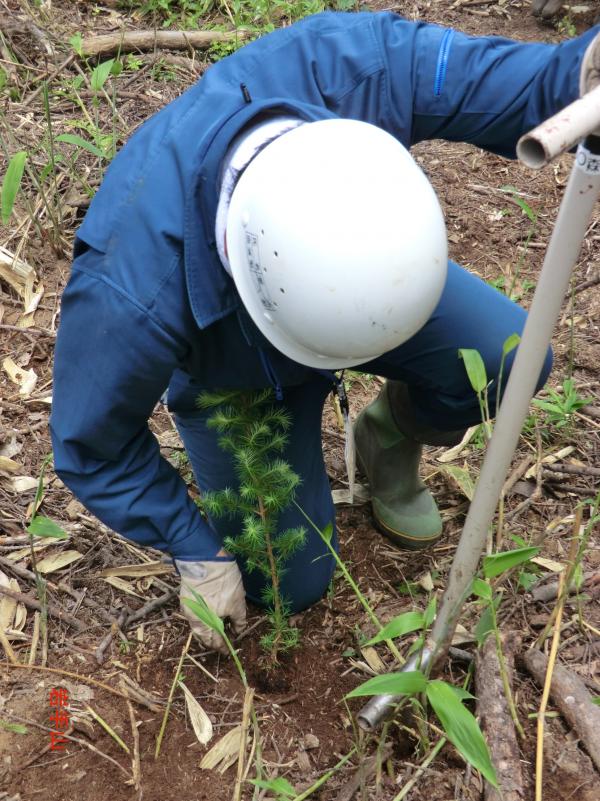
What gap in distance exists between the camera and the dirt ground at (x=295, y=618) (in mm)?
1795

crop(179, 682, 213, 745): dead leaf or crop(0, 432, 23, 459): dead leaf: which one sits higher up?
crop(0, 432, 23, 459): dead leaf

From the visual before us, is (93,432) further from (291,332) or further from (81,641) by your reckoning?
(81,641)

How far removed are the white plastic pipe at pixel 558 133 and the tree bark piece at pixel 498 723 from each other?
3.53 ft

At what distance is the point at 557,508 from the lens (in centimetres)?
237

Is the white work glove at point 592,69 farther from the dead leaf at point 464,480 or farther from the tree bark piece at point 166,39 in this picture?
the tree bark piece at point 166,39

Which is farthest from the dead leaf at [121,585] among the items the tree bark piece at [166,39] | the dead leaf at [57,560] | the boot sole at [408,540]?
the tree bark piece at [166,39]

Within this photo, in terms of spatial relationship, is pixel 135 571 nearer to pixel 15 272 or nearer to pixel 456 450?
pixel 456 450

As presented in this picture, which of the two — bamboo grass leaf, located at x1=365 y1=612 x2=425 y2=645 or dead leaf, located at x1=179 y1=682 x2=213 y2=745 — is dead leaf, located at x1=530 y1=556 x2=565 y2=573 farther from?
dead leaf, located at x1=179 y1=682 x2=213 y2=745

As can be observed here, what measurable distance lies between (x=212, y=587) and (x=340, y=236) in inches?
37.6

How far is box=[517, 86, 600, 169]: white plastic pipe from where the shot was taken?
2.89ft

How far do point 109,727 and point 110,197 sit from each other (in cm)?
115

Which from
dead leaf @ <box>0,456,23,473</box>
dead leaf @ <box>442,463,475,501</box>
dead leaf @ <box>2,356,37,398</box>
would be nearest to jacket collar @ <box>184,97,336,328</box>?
dead leaf @ <box>442,463,475,501</box>

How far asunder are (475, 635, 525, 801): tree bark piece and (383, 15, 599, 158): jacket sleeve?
1172mm

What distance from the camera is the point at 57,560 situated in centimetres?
232
